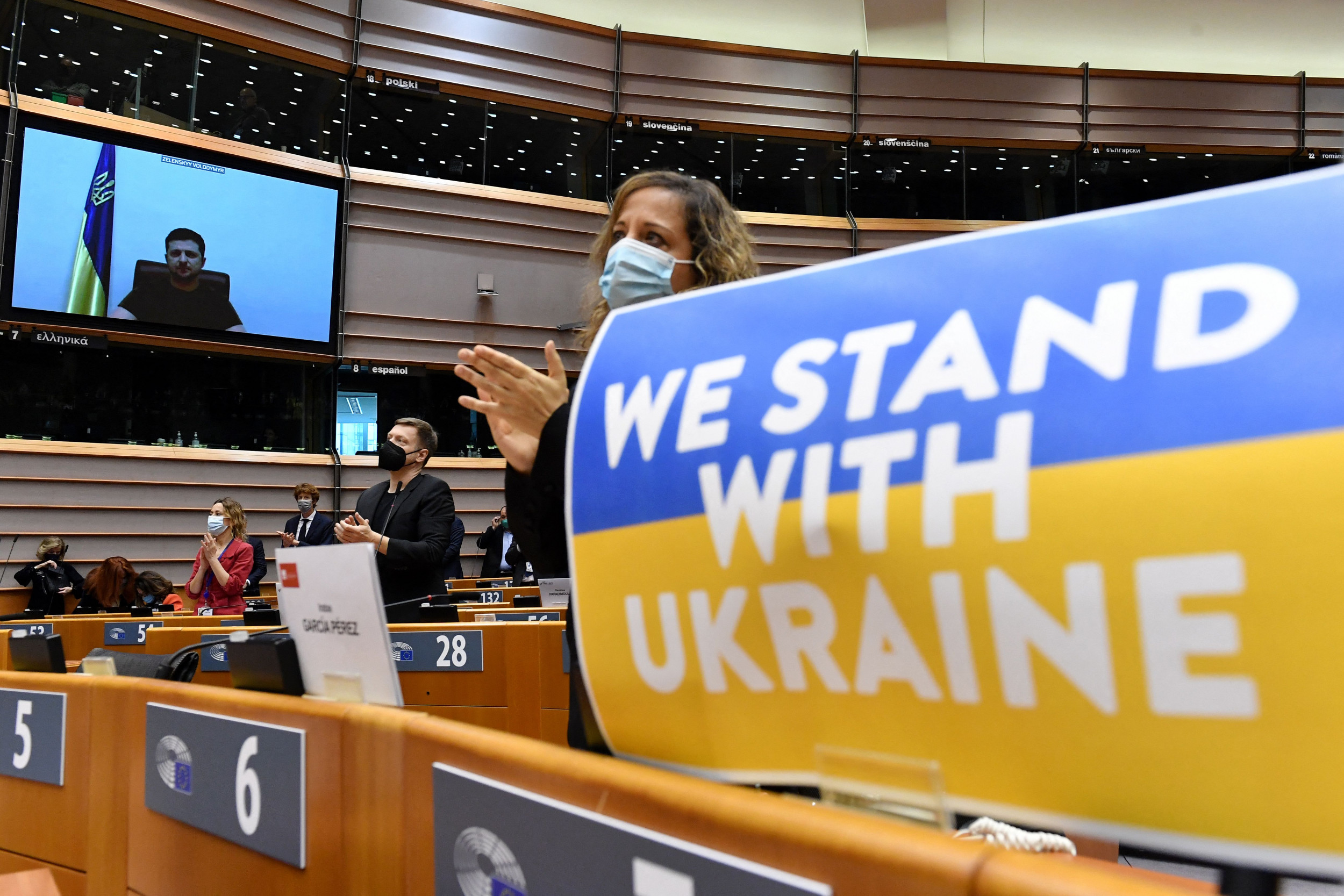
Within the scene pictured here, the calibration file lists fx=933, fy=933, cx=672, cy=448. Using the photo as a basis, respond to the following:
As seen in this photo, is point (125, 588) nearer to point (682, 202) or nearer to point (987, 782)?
point (682, 202)

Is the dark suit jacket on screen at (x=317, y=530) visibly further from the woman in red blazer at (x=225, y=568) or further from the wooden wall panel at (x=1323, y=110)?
the wooden wall panel at (x=1323, y=110)

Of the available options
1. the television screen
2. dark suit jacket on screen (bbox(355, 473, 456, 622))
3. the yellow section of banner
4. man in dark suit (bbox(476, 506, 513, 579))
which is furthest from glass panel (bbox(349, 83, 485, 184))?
the yellow section of banner

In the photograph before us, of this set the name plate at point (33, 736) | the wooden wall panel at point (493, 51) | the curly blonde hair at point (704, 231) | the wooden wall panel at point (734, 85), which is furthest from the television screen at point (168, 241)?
the curly blonde hair at point (704, 231)

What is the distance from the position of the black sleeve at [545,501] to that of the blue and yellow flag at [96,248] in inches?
310

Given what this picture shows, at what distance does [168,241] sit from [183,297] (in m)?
0.47

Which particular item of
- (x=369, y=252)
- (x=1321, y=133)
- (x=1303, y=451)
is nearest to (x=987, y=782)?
(x=1303, y=451)

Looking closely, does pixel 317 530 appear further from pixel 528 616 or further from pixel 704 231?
pixel 704 231

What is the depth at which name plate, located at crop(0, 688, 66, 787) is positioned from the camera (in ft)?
3.87

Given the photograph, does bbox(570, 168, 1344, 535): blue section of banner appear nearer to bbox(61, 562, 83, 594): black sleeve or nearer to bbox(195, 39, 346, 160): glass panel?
bbox(61, 562, 83, 594): black sleeve

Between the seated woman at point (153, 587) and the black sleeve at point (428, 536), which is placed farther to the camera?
the seated woman at point (153, 587)

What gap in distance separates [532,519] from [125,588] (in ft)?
20.7

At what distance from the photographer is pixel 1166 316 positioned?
420 mm

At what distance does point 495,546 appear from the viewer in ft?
27.2

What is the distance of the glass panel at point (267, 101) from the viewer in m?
8.03
